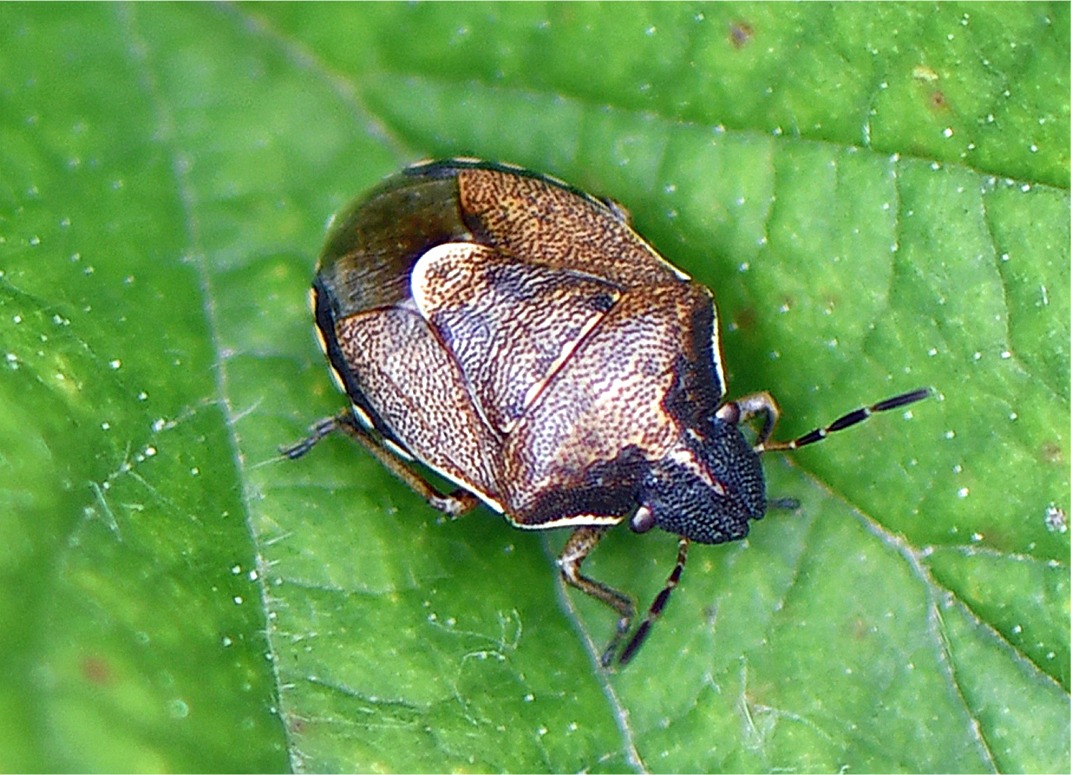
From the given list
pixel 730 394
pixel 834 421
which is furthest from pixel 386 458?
pixel 834 421

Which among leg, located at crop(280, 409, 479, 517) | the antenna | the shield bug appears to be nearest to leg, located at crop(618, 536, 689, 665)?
the shield bug

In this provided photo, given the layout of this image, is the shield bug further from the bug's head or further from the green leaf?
the green leaf

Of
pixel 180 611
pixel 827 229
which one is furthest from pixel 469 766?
pixel 827 229

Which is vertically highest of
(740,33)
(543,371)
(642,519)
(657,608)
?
(740,33)

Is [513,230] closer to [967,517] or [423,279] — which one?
[423,279]

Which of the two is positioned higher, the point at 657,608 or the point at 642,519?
the point at 642,519

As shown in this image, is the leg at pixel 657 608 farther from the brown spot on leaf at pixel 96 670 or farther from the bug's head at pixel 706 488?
the brown spot on leaf at pixel 96 670

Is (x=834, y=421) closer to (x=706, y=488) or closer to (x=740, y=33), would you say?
(x=706, y=488)
